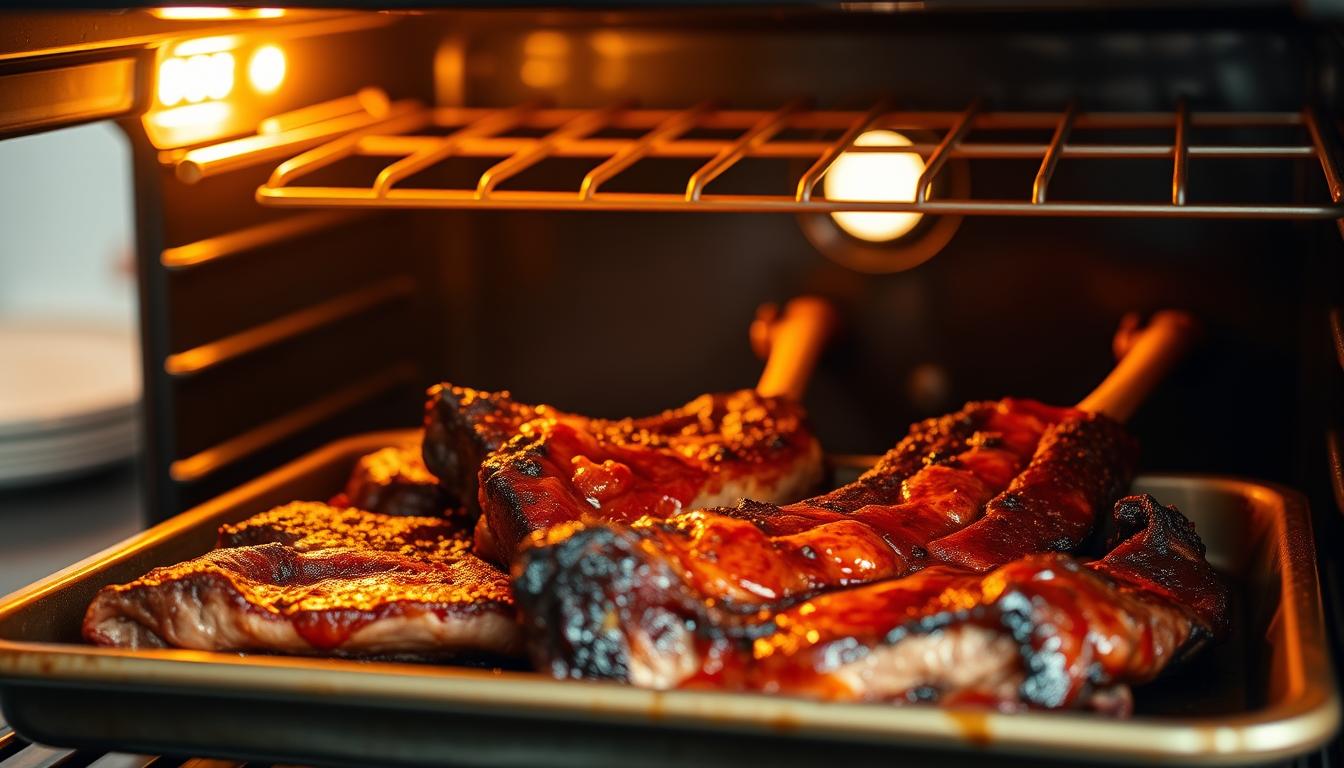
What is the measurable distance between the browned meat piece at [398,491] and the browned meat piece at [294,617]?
49cm

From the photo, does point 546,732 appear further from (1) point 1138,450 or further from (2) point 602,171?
(1) point 1138,450

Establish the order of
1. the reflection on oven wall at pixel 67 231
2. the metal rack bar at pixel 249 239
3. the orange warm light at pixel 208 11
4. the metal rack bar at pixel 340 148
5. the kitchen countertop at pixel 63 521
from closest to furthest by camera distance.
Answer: the orange warm light at pixel 208 11
the metal rack bar at pixel 340 148
the metal rack bar at pixel 249 239
the kitchen countertop at pixel 63 521
the reflection on oven wall at pixel 67 231

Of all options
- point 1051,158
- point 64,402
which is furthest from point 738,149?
point 64,402

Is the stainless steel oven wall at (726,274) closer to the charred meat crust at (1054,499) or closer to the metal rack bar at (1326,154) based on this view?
the metal rack bar at (1326,154)

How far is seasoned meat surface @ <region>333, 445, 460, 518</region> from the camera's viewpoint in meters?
2.01

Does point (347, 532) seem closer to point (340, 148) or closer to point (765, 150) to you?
point (340, 148)

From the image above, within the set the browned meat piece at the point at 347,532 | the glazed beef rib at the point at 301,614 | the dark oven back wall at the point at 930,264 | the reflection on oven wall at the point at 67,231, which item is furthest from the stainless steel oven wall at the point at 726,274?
the reflection on oven wall at the point at 67,231

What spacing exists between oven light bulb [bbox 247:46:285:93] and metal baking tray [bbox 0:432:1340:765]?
856 mm

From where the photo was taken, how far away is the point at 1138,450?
203 cm

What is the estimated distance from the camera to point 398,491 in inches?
79.6


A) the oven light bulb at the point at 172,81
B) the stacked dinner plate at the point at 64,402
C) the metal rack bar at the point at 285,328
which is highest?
the oven light bulb at the point at 172,81

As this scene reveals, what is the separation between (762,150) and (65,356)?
6.40 ft

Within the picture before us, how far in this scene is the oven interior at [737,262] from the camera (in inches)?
86.7

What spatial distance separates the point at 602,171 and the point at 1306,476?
1.27m
